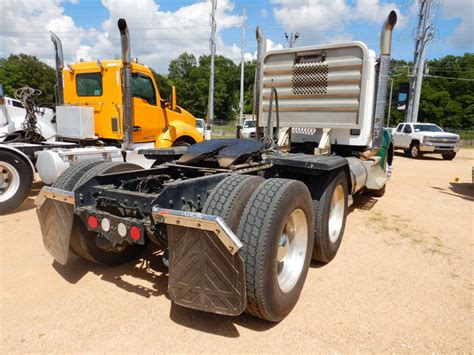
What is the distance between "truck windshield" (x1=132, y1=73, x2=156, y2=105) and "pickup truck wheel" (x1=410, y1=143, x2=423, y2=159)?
1536 centimetres

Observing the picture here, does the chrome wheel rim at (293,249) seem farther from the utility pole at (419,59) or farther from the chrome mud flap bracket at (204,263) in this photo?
the utility pole at (419,59)

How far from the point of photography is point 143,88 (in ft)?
24.2

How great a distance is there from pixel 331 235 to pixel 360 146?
7.22 feet

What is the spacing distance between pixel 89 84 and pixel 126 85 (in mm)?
1160

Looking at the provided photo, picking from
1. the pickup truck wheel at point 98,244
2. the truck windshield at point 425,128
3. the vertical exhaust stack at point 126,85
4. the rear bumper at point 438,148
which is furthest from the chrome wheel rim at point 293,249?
the truck windshield at point 425,128

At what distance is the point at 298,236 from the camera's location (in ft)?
11.0

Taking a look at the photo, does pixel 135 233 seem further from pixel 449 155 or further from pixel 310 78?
pixel 449 155

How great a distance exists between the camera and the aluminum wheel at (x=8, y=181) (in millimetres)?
5832

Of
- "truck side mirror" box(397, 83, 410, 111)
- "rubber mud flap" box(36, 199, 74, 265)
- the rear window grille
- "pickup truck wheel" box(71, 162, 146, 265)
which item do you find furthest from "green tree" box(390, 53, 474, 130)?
"rubber mud flap" box(36, 199, 74, 265)

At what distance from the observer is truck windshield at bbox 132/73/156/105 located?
7176mm

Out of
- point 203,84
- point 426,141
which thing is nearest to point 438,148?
point 426,141

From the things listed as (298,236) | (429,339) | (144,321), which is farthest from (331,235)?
(144,321)

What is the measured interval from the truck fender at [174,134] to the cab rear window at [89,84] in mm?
1509

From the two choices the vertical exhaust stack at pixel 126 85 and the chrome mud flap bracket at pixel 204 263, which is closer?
the chrome mud flap bracket at pixel 204 263
